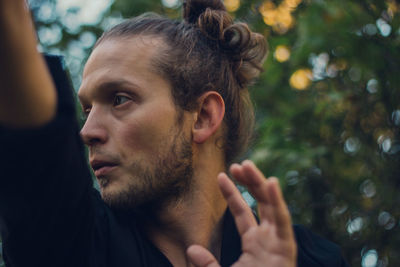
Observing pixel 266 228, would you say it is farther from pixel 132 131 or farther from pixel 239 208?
pixel 132 131

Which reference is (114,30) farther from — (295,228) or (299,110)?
(299,110)

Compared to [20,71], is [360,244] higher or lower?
lower

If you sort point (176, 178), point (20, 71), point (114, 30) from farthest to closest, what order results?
1. point (114, 30)
2. point (176, 178)
3. point (20, 71)

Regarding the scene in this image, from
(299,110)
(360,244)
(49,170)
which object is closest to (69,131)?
(49,170)

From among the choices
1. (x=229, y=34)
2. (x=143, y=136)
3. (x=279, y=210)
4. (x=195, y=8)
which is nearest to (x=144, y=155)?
(x=143, y=136)

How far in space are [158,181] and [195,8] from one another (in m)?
0.92

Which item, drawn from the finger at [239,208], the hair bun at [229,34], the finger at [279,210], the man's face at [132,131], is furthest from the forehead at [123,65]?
the finger at [279,210]

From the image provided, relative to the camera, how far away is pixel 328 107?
11.6 feet

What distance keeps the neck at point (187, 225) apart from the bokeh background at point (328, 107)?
4.93ft

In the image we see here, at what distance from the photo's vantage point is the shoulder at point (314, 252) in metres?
1.75

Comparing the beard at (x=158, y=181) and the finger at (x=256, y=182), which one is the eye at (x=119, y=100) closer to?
the beard at (x=158, y=181)

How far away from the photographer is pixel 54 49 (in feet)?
13.4

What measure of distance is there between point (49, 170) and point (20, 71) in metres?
0.25

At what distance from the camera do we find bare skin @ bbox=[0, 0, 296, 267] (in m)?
0.98
